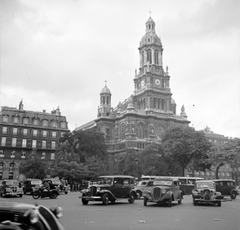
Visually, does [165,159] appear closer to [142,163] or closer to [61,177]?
[142,163]

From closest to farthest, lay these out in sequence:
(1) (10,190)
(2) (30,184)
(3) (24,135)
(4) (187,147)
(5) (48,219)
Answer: (5) (48,219), (1) (10,190), (2) (30,184), (4) (187,147), (3) (24,135)

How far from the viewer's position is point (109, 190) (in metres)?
20.8

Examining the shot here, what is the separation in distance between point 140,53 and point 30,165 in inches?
2251

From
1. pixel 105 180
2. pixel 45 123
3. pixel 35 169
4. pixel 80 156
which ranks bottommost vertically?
pixel 105 180

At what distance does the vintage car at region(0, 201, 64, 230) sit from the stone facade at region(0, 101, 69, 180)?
60.3 metres

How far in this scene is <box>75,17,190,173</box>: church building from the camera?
82125mm

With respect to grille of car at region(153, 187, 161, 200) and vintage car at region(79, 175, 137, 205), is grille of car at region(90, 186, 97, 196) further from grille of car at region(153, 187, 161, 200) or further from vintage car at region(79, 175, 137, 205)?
grille of car at region(153, 187, 161, 200)

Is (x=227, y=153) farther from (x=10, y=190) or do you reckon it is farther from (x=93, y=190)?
(x=10, y=190)

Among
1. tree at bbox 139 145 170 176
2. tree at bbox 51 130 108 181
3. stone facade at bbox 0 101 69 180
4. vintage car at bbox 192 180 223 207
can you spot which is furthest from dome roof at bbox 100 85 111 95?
vintage car at bbox 192 180 223 207

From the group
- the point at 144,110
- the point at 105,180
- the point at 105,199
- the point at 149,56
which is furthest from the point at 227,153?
the point at 149,56

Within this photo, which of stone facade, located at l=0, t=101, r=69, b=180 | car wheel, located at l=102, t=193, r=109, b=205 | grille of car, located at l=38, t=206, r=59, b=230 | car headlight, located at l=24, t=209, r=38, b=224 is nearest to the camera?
car headlight, located at l=24, t=209, r=38, b=224

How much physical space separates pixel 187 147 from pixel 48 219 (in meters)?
47.4

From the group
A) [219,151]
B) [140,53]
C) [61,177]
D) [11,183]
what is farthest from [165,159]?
[140,53]

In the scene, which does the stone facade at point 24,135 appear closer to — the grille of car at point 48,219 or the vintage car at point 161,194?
the vintage car at point 161,194
